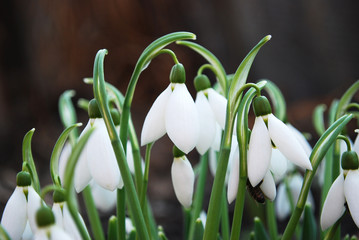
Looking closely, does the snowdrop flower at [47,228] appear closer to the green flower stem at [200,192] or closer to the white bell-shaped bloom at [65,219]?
the white bell-shaped bloom at [65,219]

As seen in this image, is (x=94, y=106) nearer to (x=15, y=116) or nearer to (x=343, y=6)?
(x=343, y=6)

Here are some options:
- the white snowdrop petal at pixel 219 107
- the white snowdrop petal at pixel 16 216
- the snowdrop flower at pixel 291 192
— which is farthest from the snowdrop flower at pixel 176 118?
the snowdrop flower at pixel 291 192

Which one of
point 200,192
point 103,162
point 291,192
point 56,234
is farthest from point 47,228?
point 291,192

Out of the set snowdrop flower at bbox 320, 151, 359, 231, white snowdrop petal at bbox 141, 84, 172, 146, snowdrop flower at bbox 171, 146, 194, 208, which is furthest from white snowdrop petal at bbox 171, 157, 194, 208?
snowdrop flower at bbox 320, 151, 359, 231

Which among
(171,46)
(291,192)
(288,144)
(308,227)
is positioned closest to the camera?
(288,144)

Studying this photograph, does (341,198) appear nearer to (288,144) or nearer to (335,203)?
(335,203)

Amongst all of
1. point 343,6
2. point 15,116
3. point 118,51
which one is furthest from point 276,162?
point 15,116
